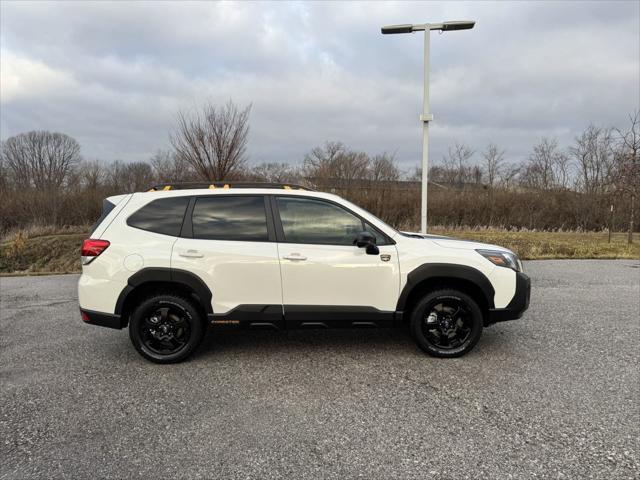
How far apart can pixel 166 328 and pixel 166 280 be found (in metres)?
0.51

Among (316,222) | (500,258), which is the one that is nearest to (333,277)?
(316,222)

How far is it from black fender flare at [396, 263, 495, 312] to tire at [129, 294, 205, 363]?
208 centimetres

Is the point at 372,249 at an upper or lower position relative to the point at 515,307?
upper

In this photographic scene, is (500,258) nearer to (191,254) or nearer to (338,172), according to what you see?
(191,254)

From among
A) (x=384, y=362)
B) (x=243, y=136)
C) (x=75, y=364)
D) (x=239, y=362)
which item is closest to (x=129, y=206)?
(x=75, y=364)

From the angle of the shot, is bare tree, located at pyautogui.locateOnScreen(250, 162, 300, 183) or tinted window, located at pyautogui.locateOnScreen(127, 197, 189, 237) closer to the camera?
tinted window, located at pyautogui.locateOnScreen(127, 197, 189, 237)

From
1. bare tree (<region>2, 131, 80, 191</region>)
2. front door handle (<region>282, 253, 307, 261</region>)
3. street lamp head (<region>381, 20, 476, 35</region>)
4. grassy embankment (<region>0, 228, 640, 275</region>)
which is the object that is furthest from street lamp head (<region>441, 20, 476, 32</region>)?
bare tree (<region>2, 131, 80, 191</region>)

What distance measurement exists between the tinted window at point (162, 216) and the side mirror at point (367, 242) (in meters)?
1.81

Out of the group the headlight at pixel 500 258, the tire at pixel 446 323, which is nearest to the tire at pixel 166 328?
the tire at pixel 446 323

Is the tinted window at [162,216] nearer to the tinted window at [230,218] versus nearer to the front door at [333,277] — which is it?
the tinted window at [230,218]

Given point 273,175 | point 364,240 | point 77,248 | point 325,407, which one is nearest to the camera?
point 325,407

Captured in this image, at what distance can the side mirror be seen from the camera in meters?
3.83

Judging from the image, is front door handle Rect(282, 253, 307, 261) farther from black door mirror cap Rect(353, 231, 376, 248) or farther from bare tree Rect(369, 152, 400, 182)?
bare tree Rect(369, 152, 400, 182)

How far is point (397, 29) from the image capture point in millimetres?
9195
